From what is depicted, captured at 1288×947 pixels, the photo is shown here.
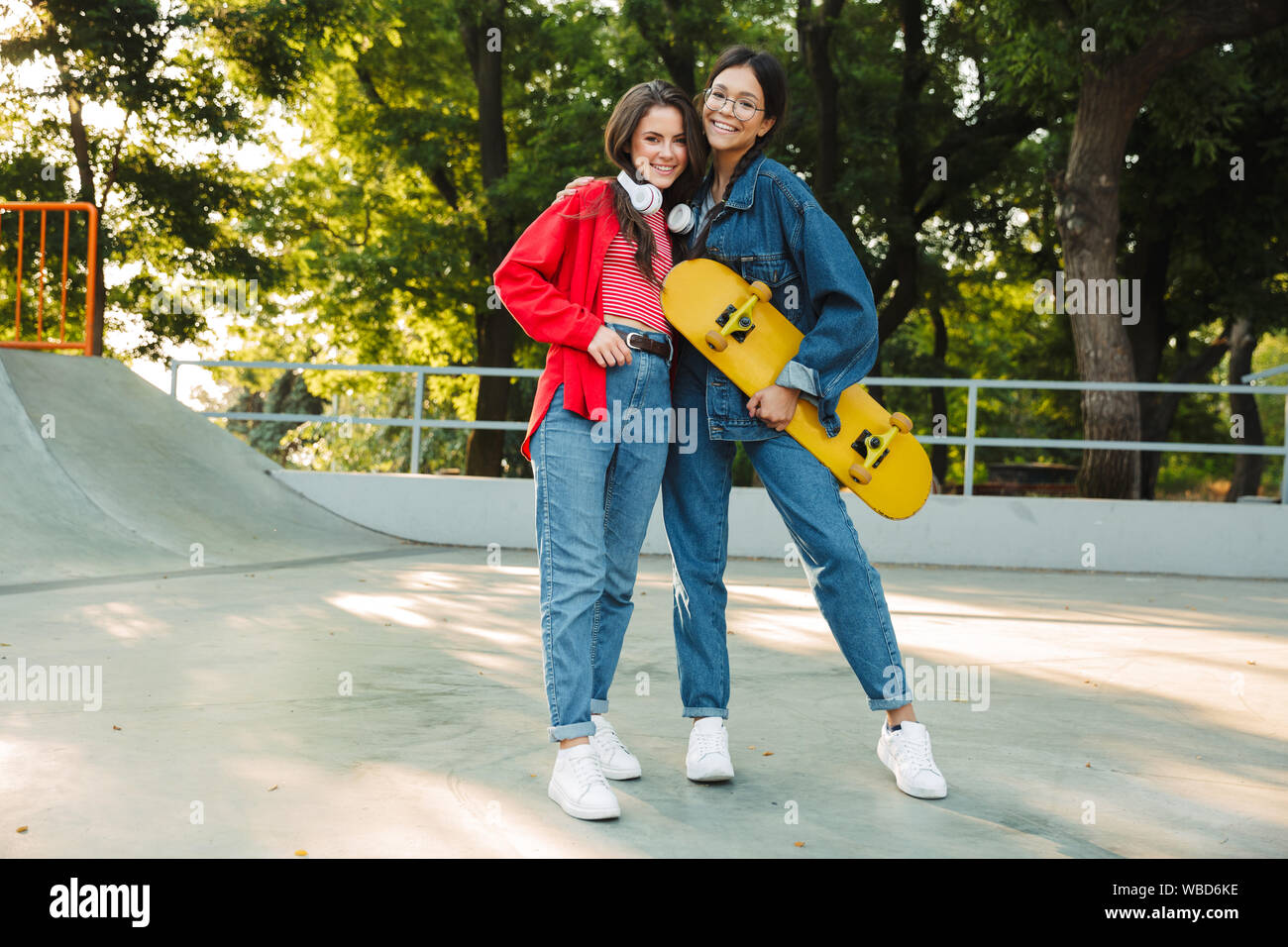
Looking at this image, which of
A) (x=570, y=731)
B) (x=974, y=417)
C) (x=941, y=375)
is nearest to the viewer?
(x=570, y=731)

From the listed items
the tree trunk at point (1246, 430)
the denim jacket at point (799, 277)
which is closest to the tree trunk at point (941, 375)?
the tree trunk at point (1246, 430)

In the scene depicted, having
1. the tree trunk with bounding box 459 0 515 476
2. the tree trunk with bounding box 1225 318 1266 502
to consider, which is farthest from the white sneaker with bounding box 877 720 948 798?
the tree trunk with bounding box 1225 318 1266 502

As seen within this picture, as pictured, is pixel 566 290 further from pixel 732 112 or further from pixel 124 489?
pixel 124 489

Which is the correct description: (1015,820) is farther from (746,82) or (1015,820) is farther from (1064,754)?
(746,82)

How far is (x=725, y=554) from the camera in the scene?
2932mm

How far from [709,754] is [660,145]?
162 centimetres

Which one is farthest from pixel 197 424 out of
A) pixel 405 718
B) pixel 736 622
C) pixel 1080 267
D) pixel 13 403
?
pixel 1080 267

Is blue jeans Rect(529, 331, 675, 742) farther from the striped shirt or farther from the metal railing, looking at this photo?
the metal railing

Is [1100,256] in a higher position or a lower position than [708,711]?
higher

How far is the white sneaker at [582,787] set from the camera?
8.38ft

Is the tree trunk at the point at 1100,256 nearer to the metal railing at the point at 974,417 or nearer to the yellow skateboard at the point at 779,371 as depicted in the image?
the metal railing at the point at 974,417

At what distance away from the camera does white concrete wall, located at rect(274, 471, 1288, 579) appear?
9172 mm

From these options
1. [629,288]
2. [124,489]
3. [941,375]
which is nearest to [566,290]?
[629,288]

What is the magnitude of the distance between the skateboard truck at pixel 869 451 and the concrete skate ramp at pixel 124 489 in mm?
4773
